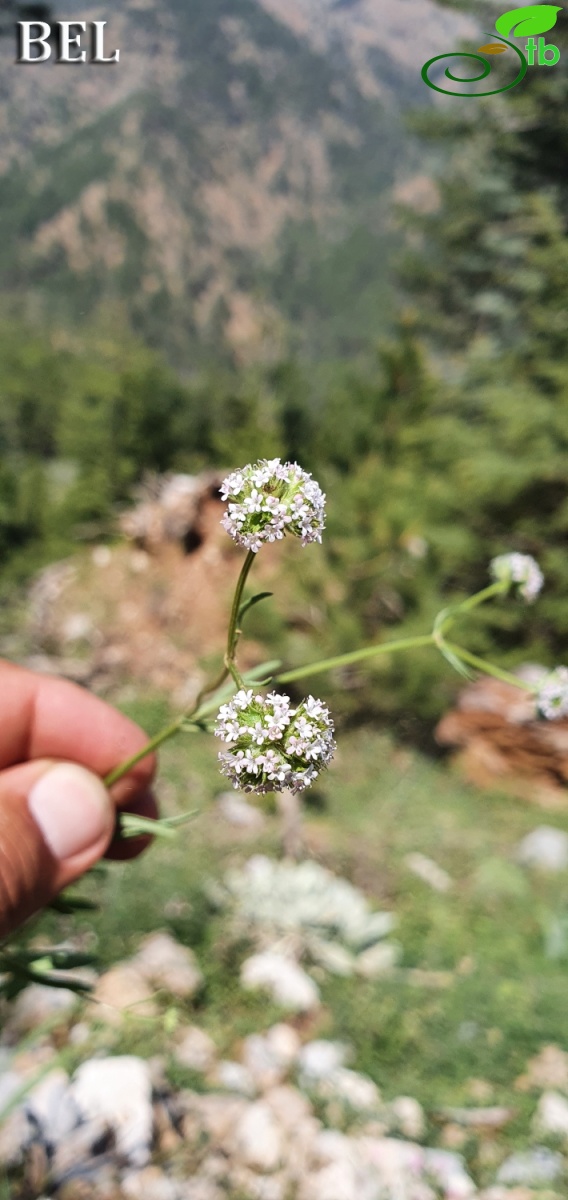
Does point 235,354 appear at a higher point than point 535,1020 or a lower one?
higher

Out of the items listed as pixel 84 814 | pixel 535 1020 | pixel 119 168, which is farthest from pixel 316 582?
pixel 119 168

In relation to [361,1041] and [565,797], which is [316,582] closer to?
[565,797]

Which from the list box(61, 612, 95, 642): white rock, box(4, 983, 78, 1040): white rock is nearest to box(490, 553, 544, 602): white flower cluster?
box(4, 983, 78, 1040): white rock

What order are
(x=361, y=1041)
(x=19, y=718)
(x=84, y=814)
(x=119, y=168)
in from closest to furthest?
1. (x=84, y=814)
2. (x=19, y=718)
3. (x=361, y=1041)
4. (x=119, y=168)

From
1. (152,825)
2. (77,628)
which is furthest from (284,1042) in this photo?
(77,628)

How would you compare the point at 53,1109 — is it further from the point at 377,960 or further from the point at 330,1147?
the point at 377,960

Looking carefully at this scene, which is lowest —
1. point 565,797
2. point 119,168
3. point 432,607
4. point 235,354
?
point 565,797

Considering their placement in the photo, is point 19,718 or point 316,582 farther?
point 316,582
